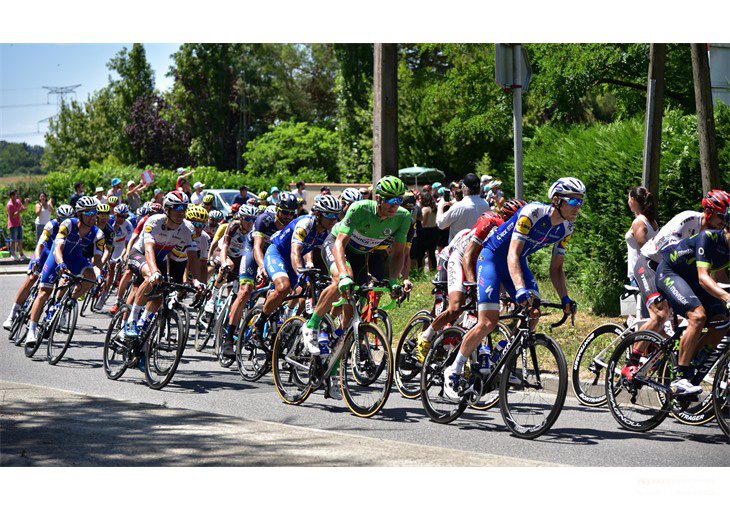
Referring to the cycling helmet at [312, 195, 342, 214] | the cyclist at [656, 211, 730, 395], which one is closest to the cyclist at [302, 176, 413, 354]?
the cycling helmet at [312, 195, 342, 214]

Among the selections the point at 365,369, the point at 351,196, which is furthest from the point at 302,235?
the point at 365,369

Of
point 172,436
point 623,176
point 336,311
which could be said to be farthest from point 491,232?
point 623,176

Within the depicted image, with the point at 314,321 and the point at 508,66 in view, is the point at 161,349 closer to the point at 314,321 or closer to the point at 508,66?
the point at 314,321

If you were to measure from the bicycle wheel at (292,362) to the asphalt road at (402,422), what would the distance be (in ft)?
0.43

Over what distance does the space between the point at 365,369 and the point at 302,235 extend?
2.04 m

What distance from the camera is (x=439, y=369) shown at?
807 cm

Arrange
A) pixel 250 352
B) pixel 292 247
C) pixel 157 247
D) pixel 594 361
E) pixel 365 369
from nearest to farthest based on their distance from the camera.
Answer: pixel 365 369 < pixel 594 361 < pixel 292 247 < pixel 250 352 < pixel 157 247

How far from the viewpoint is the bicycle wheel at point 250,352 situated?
1015 cm

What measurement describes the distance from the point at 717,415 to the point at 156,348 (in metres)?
5.60

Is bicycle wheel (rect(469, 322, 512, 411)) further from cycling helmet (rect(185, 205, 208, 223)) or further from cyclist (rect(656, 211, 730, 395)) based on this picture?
cycling helmet (rect(185, 205, 208, 223))

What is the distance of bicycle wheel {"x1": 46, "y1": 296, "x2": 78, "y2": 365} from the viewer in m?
11.6

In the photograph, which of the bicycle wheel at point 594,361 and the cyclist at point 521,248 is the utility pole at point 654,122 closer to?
the bicycle wheel at point 594,361

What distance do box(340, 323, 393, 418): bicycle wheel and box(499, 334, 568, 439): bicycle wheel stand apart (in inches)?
43.4

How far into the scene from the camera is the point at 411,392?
9109 mm
